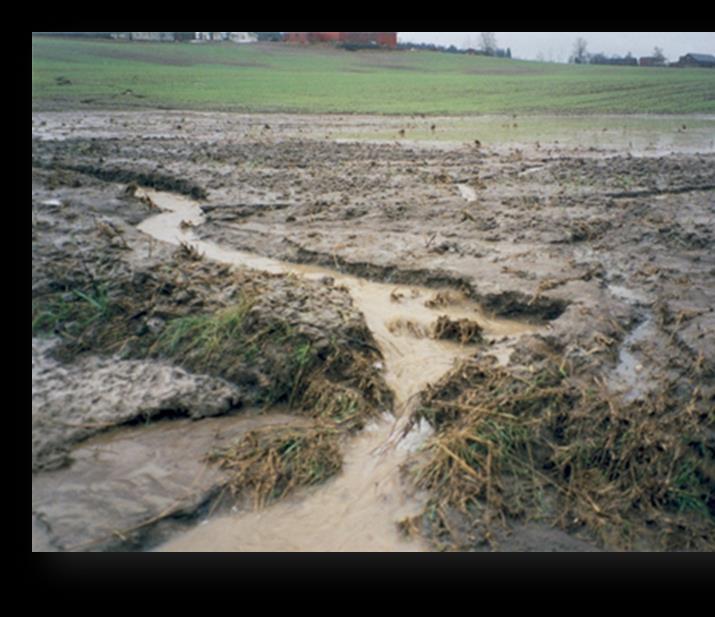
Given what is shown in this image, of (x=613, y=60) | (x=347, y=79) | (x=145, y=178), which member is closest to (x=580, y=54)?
(x=613, y=60)

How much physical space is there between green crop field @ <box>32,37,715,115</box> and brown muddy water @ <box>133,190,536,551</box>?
4.45 feet

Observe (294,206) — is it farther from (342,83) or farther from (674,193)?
(674,193)

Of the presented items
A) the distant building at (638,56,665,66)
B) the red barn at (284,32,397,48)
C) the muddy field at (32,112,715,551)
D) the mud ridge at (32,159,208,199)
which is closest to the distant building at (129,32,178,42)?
the red barn at (284,32,397,48)

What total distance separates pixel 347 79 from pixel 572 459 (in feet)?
11.2

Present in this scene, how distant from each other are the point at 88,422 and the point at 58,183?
3.51m

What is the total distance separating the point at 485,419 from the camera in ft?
12.1

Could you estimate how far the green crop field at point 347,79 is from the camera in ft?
14.0

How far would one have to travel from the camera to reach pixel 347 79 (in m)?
5.36

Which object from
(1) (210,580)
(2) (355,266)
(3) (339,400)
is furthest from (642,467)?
(2) (355,266)

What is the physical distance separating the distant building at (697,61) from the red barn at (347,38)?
1.76m

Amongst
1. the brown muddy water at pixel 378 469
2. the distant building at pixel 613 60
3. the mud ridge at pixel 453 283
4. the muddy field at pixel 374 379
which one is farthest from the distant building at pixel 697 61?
the brown muddy water at pixel 378 469

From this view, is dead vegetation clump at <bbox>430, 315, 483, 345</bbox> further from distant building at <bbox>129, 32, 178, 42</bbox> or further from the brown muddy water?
distant building at <bbox>129, 32, 178, 42</bbox>

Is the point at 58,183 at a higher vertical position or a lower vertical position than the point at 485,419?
higher

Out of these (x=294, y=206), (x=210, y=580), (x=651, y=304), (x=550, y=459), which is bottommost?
(x=210, y=580)
